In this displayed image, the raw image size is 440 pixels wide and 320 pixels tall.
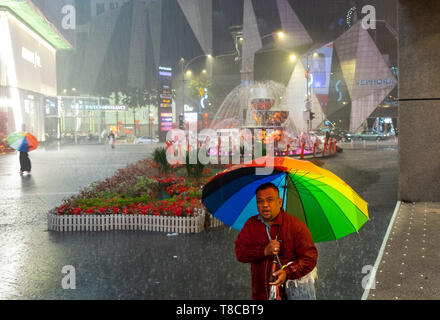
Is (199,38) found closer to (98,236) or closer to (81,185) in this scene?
(81,185)

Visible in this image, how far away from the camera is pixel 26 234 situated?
8.90 meters

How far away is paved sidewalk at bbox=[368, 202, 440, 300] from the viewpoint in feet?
16.5

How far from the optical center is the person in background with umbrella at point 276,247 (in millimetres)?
3279

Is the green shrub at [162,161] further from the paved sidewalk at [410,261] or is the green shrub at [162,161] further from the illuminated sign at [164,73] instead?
the illuminated sign at [164,73]

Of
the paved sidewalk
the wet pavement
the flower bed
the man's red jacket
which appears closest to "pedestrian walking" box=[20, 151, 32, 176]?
the wet pavement

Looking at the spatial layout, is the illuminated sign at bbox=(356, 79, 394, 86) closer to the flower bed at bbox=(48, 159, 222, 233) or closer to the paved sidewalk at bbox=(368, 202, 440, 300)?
the paved sidewalk at bbox=(368, 202, 440, 300)

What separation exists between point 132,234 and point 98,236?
622 millimetres

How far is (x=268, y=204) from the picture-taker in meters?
3.29

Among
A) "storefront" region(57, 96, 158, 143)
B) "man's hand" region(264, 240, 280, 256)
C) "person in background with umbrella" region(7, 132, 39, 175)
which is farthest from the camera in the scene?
"storefront" region(57, 96, 158, 143)

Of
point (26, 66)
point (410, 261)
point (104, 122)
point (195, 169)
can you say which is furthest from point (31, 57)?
point (410, 261)

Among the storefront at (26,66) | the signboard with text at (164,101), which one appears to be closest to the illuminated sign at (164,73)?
the signboard with text at (164,101)

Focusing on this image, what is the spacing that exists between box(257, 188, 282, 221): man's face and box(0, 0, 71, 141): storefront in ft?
122

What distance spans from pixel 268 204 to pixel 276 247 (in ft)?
0.99

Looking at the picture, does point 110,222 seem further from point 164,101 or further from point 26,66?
point 164,101
